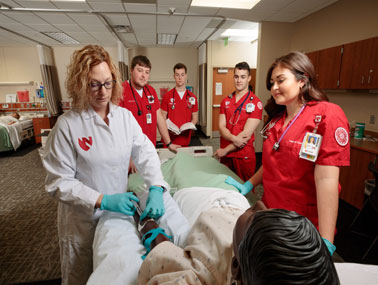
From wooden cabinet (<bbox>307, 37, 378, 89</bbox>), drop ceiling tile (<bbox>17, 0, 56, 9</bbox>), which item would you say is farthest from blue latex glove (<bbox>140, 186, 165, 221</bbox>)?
drop ceiling tile (<bbox>17, 0, 56, 9</bbox>)

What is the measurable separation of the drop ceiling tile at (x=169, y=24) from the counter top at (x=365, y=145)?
3.49 m

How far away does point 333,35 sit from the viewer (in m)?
3.50

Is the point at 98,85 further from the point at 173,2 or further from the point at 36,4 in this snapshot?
the point at 36,4

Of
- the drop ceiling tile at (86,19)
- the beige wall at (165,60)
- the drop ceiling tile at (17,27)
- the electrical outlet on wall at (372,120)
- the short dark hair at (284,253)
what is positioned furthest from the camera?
the beige wall at (165,60)

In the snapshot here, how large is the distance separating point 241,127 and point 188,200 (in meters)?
1.16

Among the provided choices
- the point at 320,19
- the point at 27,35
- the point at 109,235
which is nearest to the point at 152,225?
the point at 109,235

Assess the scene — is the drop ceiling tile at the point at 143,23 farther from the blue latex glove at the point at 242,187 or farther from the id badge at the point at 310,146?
the id badge at the point at 310,146

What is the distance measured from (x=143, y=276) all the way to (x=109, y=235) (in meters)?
0.34

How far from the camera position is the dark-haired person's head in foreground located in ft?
1.16

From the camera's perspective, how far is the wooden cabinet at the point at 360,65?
101 inches

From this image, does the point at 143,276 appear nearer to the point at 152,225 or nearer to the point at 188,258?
the point at 188,258

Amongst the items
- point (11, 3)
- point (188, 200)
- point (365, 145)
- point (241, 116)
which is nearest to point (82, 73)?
point (188, 200)

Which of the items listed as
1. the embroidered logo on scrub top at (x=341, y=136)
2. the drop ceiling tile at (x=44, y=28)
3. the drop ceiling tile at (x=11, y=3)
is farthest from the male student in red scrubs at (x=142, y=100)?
the drop ceiling tile at (x=44, y=28)

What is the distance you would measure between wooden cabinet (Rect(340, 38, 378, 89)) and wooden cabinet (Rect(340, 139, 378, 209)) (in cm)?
76
